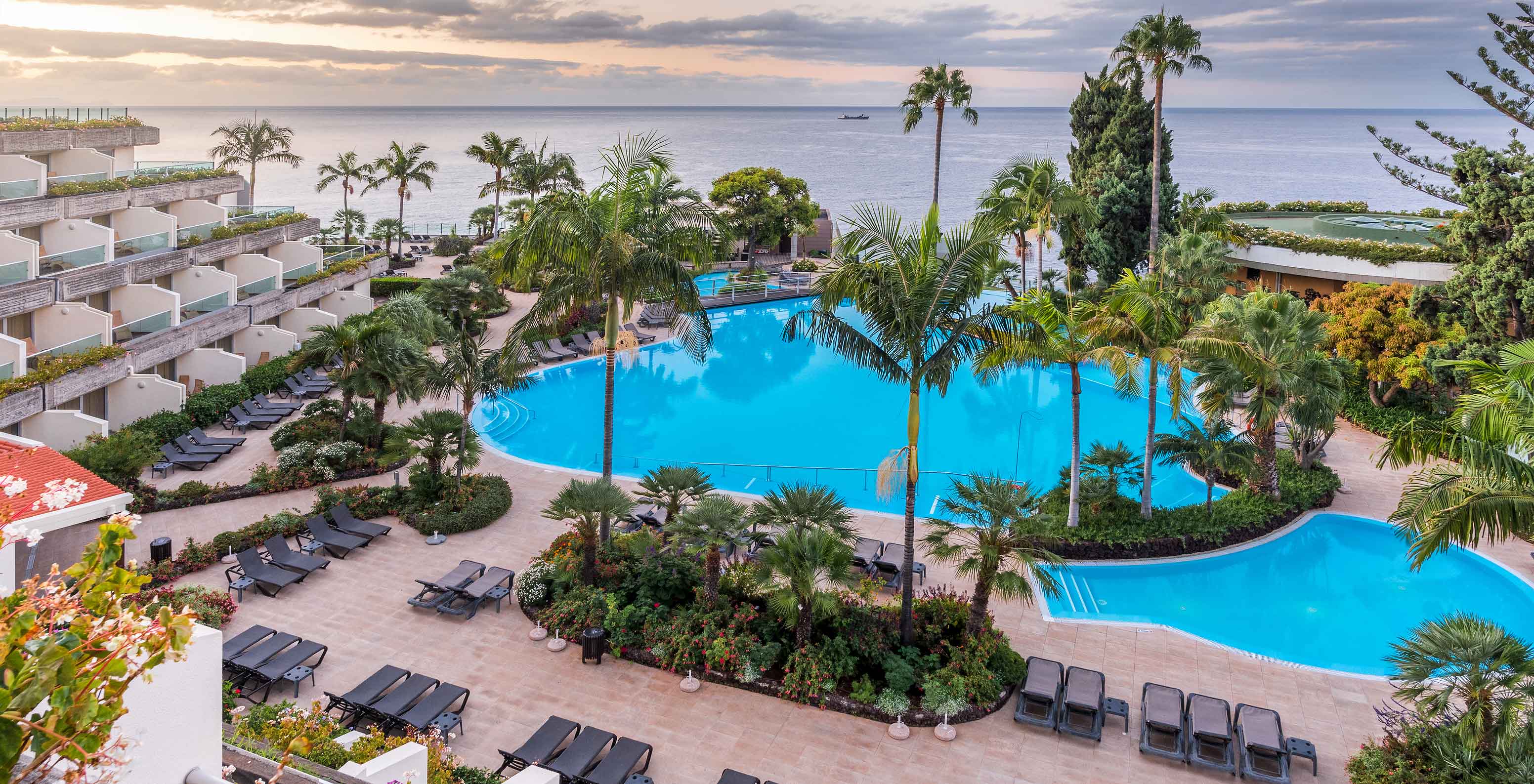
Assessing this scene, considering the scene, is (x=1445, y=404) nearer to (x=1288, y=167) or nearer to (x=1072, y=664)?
(x=1072, y=664)

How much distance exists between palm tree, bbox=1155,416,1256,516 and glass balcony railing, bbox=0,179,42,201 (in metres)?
27.0

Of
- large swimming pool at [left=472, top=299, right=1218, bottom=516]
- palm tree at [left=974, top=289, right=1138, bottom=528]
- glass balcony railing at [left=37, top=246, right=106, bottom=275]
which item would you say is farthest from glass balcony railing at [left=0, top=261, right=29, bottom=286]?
palm tree at [left=974, top=289, right=1138, bottom=528]

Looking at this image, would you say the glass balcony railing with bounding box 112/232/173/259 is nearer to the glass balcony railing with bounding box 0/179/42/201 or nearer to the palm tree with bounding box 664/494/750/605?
the glass balcony railing with bounding box 0/179/42/201

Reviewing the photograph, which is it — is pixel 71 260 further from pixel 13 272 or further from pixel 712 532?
pixel 712 532

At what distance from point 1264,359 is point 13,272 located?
27471mm

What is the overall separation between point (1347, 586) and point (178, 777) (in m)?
20.8

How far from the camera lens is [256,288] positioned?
3180cm

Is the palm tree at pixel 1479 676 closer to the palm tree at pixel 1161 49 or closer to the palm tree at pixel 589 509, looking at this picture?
the palm tree at pixel 589 509

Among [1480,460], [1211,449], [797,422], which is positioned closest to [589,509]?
[1480,460]

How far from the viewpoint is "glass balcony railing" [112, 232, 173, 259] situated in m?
28.1

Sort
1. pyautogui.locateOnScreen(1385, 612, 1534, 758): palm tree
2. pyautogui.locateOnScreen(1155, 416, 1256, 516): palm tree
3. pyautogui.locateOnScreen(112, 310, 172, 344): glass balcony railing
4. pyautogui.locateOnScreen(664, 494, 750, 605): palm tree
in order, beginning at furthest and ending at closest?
pyautogui.locateOnScreen(112, 310, 172, 344): glass balcony railing < pyautogui.locateOnScreen(1155, 416, 1256, 516): palm tree < pyautogui.locateOnScreen(664, 494, 750, 605): palm tree < pyautogui.locateOnScreen(1385, 612, 1534, 758): palm tree

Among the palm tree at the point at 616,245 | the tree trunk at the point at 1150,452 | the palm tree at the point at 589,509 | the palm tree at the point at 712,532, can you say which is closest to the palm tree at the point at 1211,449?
the tree trunk at the point at 1150,452

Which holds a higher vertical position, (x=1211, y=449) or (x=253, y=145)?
(x=253, y=145)

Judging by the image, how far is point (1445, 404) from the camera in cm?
2762
